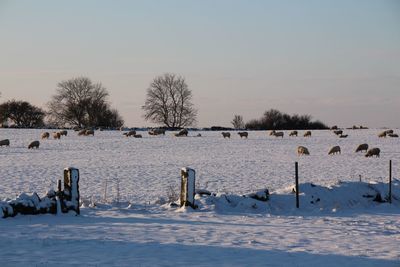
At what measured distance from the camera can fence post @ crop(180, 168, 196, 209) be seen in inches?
491

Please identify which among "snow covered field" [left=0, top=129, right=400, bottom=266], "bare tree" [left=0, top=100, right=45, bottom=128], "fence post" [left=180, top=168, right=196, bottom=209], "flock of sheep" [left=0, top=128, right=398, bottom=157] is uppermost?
"bare tree" [left=0, top=100, right=45, bottom=128]

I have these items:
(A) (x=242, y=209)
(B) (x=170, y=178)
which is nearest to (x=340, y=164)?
(B) (x=170, y=178)

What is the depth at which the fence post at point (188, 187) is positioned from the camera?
40.9 ft

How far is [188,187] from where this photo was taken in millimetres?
12523

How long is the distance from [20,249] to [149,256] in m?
1.87

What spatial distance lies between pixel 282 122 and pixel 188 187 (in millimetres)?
87961

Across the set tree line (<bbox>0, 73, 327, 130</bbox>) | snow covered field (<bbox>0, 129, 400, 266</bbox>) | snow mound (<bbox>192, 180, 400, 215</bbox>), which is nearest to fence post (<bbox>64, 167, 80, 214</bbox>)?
snow covered field (<bbox>0, 129, 400, 266</bbox>)

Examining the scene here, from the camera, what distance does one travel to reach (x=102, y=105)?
91188 mm

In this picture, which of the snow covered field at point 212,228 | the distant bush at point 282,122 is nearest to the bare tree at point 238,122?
the distant bush at point 282,122

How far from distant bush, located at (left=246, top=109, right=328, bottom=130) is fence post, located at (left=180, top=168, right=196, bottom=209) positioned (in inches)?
3252

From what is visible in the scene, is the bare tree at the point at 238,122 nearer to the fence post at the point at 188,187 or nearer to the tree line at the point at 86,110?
the tree line at the point at 86,110

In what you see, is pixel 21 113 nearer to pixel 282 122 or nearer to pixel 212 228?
pixel 282 122

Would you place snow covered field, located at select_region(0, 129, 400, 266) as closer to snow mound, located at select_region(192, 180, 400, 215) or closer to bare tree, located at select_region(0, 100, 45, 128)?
snow mound, located at select_region(192, 180, 400, 215)

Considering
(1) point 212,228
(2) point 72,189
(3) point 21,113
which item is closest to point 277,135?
(2) point 72,189
